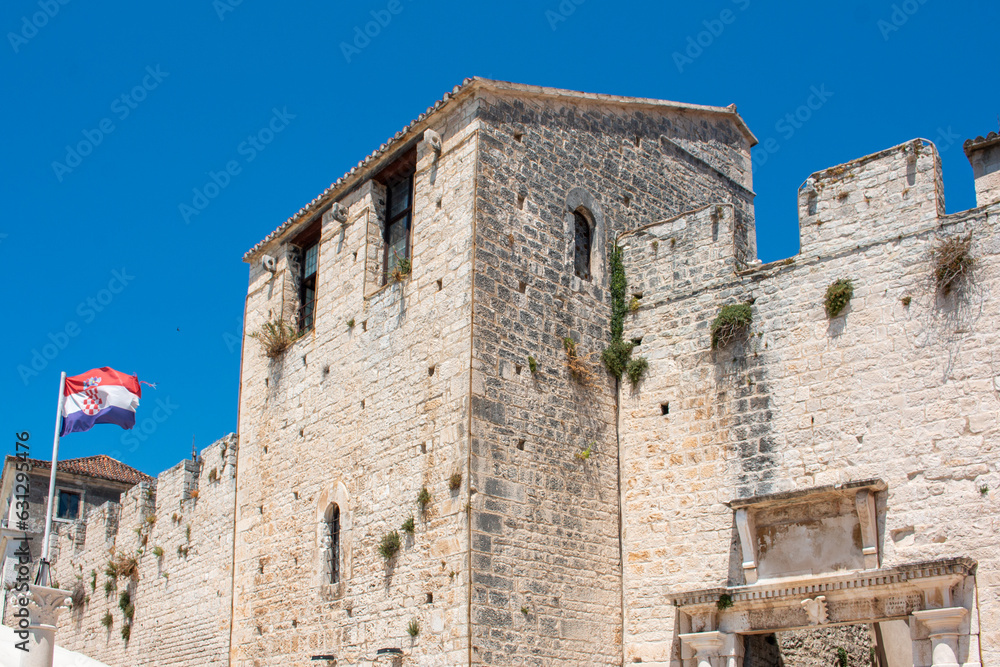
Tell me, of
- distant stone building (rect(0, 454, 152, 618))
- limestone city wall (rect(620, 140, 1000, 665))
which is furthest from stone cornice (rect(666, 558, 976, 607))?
distant stone building (rect(0, 454, 152, 618))

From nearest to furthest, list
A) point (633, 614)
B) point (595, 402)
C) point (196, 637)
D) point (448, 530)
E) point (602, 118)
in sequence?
point (448, 530) < point (633, 614) < point (595, 402) < point (602, 118) < point (196, 637)

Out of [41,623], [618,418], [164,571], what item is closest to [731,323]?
[618,418]

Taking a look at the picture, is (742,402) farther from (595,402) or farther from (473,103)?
(473,103)

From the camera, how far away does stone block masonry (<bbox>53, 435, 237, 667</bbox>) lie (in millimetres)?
16172

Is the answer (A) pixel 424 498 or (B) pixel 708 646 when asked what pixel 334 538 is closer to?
(A) pixel 424 498

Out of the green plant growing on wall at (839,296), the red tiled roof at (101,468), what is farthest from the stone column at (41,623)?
the red tiled roof at (101,468)

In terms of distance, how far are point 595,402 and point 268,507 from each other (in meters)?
5.19

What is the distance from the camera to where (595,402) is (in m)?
12.2

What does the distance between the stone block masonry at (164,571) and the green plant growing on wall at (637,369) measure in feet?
23.8

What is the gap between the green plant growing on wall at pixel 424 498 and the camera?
36.4ft

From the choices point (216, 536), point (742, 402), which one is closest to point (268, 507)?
point (216, 536)

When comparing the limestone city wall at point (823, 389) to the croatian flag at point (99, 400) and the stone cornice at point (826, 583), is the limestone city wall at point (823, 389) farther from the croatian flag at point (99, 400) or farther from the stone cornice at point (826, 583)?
the croatian flag at point (99, 400)

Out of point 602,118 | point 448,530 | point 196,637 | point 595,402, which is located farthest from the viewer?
point 196,637

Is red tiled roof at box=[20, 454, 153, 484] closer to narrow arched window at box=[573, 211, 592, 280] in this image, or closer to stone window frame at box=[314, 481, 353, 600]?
stone window frame at box=[314, 481, 353, 600]
